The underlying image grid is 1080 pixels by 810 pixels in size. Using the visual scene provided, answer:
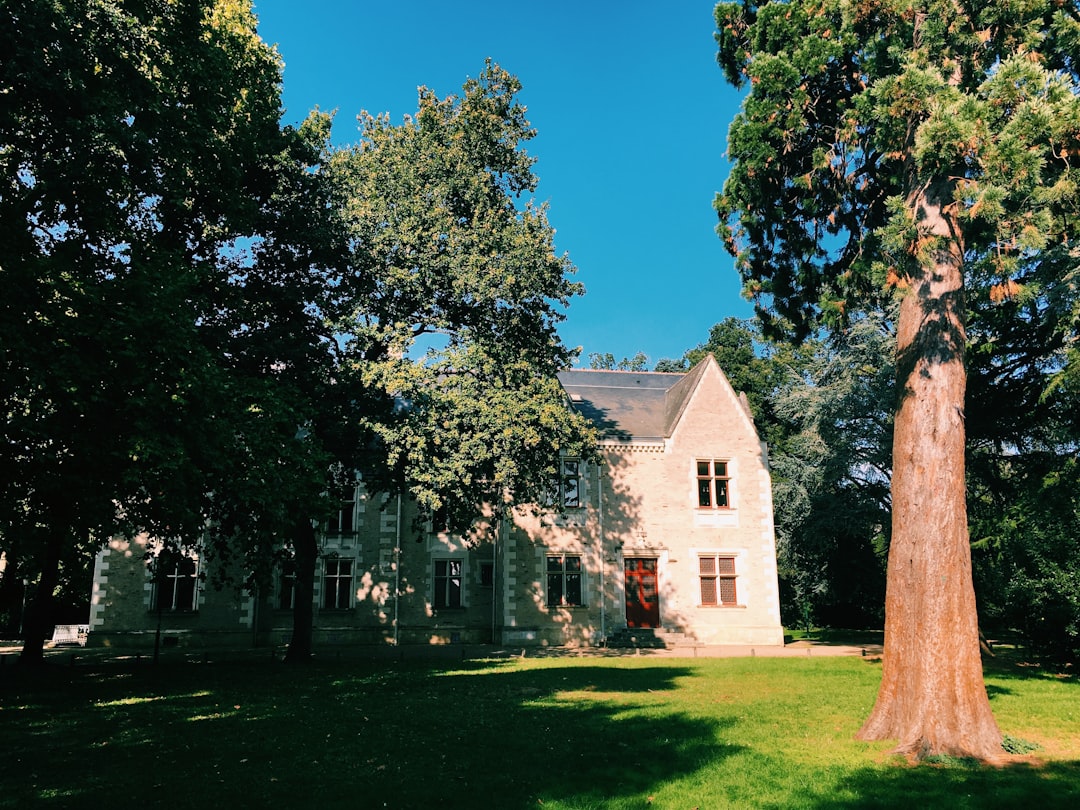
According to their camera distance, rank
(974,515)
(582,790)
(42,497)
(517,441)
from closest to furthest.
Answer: (582,790) < (42,497) < (517,441) < (974,515)

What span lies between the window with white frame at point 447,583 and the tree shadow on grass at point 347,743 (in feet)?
44.8

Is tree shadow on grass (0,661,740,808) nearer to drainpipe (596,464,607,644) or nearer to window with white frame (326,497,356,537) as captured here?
drainpipe (596,464,607,644)

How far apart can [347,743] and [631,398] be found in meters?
27.3

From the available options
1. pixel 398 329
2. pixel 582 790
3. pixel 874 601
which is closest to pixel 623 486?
pixel 398 329

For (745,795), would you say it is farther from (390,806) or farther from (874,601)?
(874,601)

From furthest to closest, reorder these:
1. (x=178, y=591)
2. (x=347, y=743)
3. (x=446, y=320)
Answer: (x=178, y=591)
(x=446, y=320)
(x=347, y=743)

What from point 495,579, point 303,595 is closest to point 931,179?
point 303,595

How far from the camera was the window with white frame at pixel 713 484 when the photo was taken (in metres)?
31.9

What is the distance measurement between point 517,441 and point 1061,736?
44.7 feet

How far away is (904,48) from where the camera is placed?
1096 centimetres

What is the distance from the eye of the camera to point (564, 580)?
100 ft

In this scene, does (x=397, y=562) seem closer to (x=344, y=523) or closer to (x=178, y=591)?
(x=344, y=523)

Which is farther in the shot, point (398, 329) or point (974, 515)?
point (974, 515)

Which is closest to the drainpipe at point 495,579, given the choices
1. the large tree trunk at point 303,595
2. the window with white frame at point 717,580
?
the window with white frame at point 717,580
